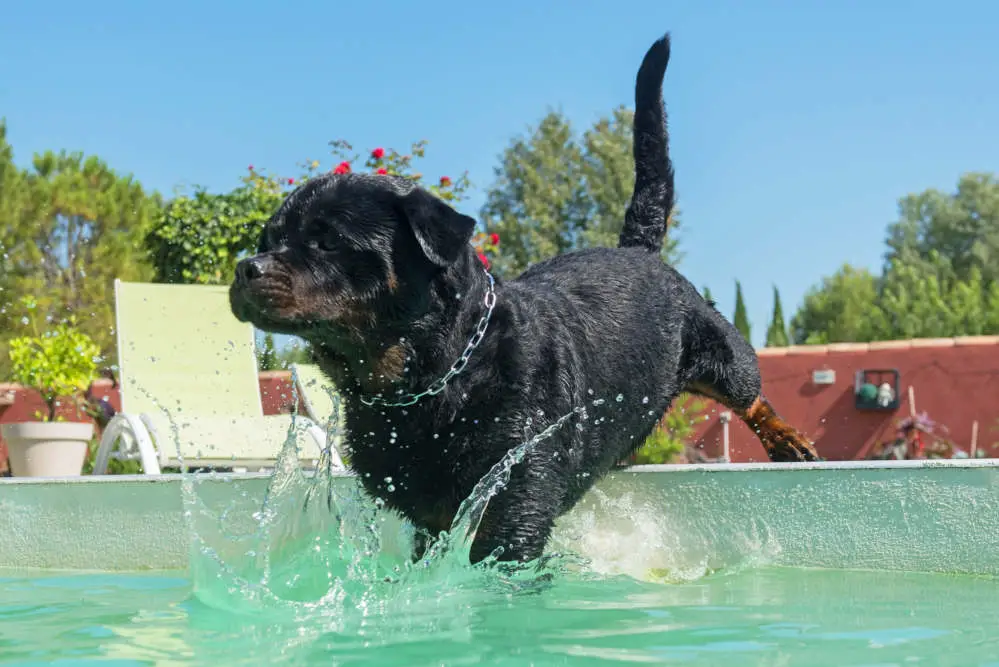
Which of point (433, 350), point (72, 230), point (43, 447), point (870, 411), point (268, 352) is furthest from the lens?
point (72, 230)

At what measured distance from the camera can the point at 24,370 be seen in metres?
7.98

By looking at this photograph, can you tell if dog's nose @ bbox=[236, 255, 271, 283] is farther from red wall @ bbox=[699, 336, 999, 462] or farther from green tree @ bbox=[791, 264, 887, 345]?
green tree @ bbox=[791, 264, 887, 345]

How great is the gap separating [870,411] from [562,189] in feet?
72.0

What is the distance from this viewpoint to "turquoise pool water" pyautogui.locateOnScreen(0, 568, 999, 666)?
2.32m

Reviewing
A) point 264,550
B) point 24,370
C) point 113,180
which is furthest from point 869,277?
point 264,550

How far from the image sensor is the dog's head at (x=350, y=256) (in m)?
2.73

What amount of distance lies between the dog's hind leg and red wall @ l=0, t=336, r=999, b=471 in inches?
285

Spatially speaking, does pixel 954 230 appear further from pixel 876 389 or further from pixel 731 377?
pixel 731 377

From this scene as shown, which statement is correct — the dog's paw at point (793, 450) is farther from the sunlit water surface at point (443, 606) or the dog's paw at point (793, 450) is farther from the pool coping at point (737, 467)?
the sunlit water surface at point (443, 606)

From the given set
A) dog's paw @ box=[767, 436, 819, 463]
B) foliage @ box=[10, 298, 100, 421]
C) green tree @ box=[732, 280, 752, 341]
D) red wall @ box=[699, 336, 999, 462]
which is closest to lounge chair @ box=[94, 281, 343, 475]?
foliage @ box=[10, 298, 100, 421]

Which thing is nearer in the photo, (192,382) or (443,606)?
(443,606)

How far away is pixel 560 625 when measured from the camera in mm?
2674

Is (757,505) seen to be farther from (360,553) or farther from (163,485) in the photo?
(163,485)

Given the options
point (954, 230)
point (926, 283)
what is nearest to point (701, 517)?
point (926, 283)
